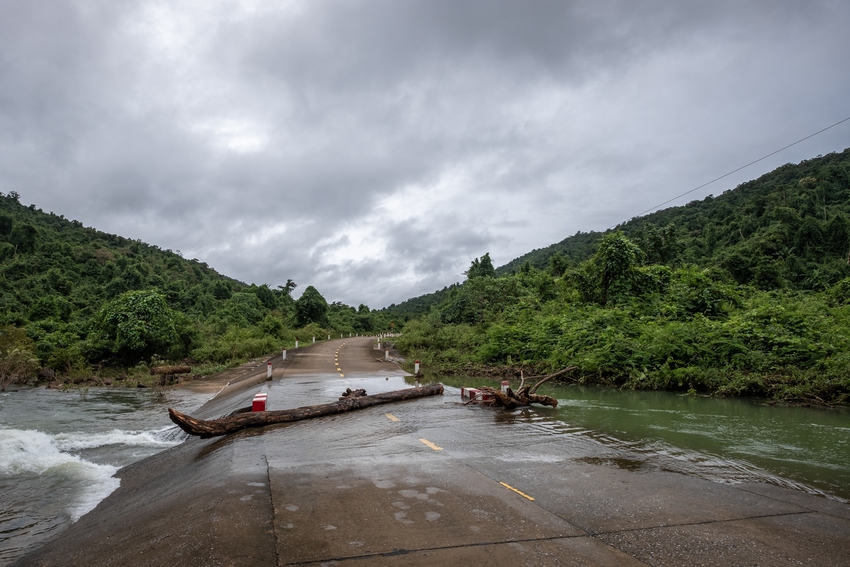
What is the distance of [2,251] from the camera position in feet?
157

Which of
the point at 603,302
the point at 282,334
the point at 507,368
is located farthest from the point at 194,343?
the point at 603,302

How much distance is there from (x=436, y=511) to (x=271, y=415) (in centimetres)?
605

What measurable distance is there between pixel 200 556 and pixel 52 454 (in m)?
7.98

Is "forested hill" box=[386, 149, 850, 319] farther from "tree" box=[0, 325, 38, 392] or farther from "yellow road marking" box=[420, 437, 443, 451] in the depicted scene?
"tree" box=[0, 325, 38, 392]

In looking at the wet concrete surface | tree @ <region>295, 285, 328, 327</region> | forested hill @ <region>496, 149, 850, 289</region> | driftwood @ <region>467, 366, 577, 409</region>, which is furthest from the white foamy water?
tree @ <region>295, 285, 328, 327</region>

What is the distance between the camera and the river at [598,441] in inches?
266

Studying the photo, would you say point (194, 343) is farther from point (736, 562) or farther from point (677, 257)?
point (677, 257)

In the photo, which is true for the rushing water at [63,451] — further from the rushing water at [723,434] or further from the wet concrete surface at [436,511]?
the rushing water at [723,434]

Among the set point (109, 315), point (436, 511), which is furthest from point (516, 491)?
point (109, 315)

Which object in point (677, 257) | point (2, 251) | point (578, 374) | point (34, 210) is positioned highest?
point (34, 210)

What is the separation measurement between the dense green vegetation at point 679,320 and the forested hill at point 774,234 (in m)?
0.17

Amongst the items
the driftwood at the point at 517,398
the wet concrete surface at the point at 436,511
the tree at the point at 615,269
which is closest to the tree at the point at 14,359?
the wet concrete surface at the point at 436,511

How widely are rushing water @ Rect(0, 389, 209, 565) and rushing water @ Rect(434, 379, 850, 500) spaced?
7970 millimetres

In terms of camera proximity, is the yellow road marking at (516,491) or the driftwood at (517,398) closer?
the yellow road marking at (516,491)
